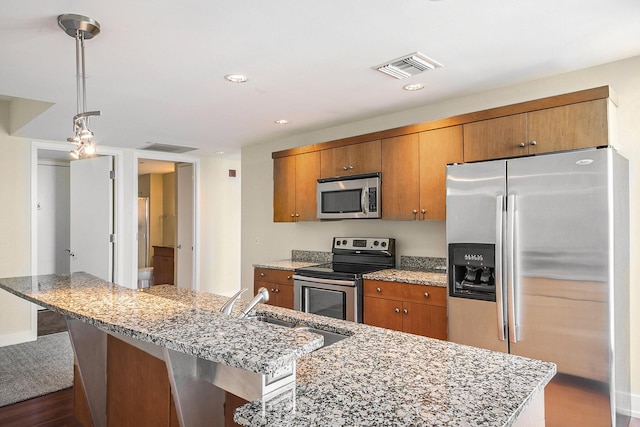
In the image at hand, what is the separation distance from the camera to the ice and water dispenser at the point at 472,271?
258 centimetres

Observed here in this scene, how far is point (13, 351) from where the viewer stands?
419 centimetres

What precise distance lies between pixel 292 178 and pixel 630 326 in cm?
313

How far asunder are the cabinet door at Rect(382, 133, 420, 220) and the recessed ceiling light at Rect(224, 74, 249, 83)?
1.36m

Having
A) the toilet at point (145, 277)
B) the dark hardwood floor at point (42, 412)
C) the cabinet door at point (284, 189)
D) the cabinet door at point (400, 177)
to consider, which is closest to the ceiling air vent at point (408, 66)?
the cabinet door at point (400, 177)

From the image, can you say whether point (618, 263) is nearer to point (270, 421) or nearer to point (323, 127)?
point (270, 421)

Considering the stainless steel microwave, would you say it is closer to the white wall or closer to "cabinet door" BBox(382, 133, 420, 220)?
"cabinet door" BBox(382, 133, 420, 220)

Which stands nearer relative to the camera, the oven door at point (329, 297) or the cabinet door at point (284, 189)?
the oven door at point (329, 297)

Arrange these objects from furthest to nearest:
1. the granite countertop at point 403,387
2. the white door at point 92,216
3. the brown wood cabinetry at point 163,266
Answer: the brown wood cabinetry at point 163,266 → the white door at point 92,216 → the granite countertop at point 403,387

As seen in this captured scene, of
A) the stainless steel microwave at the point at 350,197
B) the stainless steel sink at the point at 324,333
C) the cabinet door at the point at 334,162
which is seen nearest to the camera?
the stainless steel sink at the point at 324,333

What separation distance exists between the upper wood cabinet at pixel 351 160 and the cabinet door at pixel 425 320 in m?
1.28

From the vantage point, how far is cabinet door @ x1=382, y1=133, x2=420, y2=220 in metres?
3.37

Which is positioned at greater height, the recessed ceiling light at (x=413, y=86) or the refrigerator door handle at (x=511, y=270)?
the recessed ceiling light at (x=413, y=86)

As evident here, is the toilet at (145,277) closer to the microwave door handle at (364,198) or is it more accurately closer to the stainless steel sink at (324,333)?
the microwave door handle at (364,198)

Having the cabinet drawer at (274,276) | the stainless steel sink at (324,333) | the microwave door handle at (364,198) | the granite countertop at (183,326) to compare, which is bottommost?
the cabinet drawer at (274,276)
